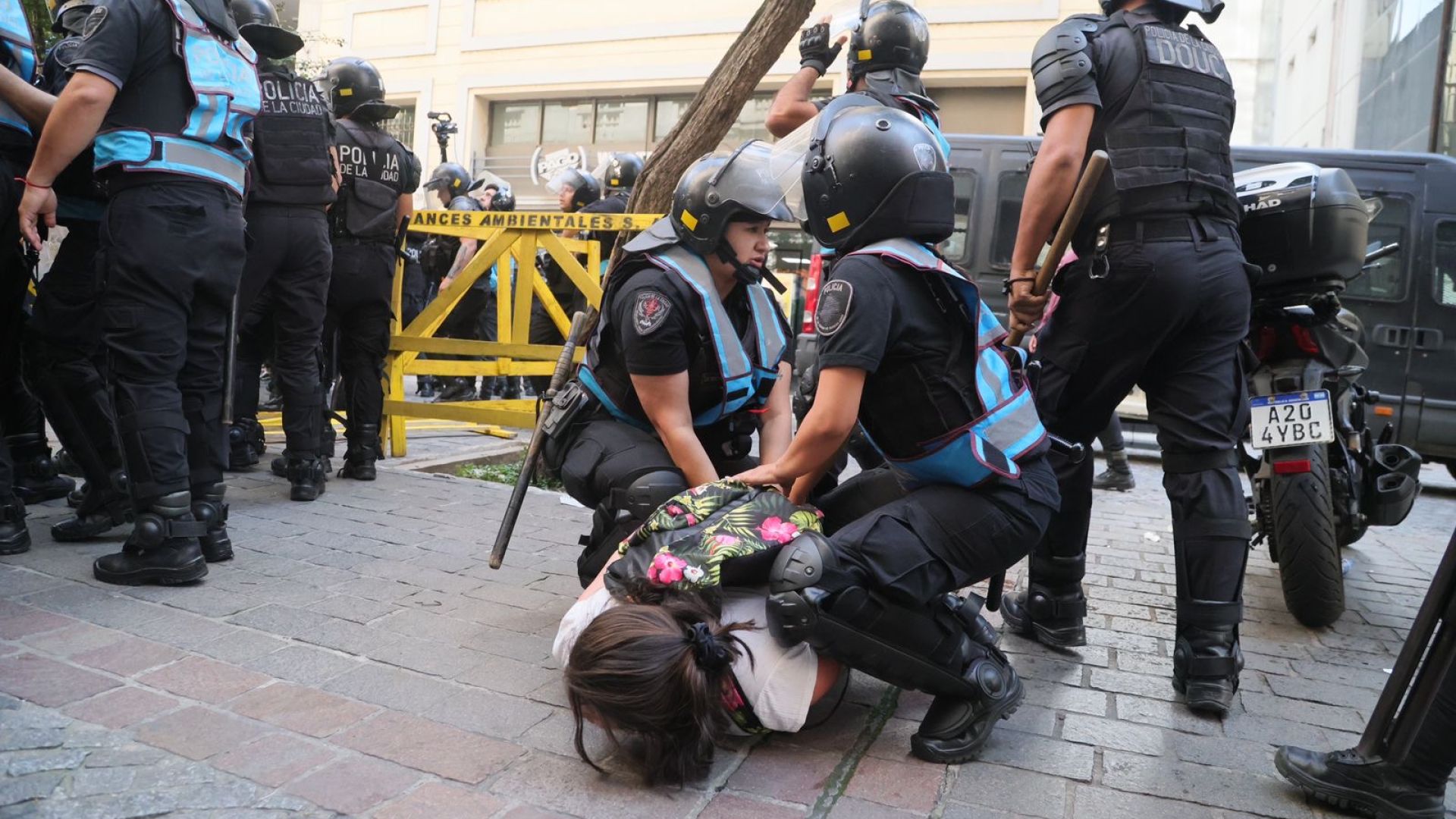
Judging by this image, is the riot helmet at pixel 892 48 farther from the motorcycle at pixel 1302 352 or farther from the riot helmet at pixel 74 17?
the riot helmet at pixel 74 17

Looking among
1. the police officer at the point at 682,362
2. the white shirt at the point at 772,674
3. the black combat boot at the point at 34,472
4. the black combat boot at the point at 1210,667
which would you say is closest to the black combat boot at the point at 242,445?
the black combat boot at the point at 34,472

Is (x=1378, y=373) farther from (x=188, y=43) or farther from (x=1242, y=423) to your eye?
(x=188, y=43)

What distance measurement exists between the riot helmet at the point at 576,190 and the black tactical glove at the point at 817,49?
445 centimetres

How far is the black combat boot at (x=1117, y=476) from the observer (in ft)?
21.8

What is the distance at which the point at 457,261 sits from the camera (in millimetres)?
8859

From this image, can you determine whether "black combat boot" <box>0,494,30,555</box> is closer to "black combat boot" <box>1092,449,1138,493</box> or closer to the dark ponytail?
the dark ponytail

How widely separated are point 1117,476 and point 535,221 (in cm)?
389

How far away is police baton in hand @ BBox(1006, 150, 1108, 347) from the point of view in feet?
8.98

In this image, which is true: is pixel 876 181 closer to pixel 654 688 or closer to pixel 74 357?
pixel 654 688

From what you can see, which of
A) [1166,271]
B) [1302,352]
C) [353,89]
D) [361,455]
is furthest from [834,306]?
[353,89]

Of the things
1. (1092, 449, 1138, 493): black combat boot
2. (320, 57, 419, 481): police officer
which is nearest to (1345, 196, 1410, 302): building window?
(1092, 449, 1138, 493): black combat boot

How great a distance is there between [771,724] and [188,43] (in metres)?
2.83

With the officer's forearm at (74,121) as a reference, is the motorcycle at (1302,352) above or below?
below

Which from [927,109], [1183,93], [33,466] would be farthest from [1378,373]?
[33,466]
